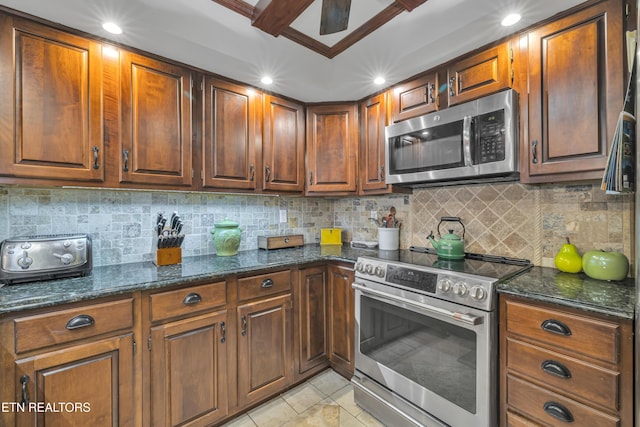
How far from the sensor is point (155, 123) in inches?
67.9

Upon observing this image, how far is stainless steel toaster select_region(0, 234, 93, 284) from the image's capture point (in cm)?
130

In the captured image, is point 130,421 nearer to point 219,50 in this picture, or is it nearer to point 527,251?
point 219,50

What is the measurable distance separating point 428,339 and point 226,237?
152 centimetres

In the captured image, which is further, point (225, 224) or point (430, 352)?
point (225, 224)

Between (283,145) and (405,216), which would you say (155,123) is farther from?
(405,216)

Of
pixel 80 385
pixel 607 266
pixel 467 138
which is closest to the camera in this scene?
pixel 80 385

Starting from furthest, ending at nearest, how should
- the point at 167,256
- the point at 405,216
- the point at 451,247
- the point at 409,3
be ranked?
the point at 405,216 < the point at 451,247 < the point at 167,256 < the point at 409,3

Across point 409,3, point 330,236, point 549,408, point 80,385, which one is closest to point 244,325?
point 80,385

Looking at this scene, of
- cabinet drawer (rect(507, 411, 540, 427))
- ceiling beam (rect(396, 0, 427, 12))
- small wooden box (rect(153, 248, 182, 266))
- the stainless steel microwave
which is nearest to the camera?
cabinet drawer (rect(507, 411, 540, 427))

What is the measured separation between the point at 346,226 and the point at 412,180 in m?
1.09

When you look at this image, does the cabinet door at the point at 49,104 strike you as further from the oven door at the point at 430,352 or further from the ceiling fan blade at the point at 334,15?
the oven door at the point at 430,352

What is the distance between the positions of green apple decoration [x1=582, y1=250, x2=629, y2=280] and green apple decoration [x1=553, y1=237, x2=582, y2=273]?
0.10 metres

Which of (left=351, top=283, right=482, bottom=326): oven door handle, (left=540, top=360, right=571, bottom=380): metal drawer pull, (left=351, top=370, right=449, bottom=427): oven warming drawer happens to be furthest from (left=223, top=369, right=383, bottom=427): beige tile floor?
(left=540, top=360, right=571, bottom=380): metal drawer pull

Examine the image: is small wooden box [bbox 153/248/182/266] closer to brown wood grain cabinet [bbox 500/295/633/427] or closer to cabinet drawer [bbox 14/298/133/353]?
cabinet drawer [bbox 14/298/133/353]
